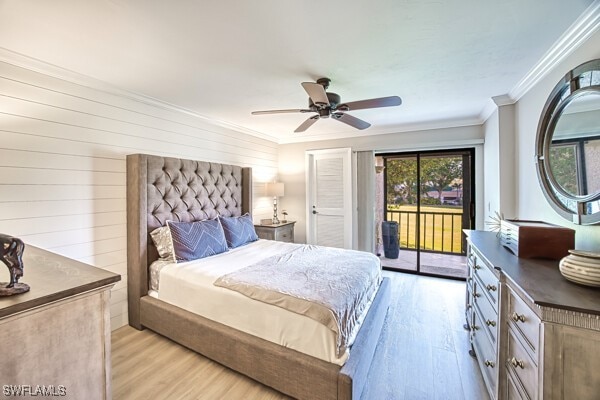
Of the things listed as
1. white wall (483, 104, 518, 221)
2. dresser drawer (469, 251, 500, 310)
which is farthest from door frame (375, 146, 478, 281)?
dresser drawer (469, 251, 500, 310)

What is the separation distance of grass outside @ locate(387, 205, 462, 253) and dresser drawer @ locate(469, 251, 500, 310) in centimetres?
259

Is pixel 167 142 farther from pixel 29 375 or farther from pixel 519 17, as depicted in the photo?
pixel 519 17

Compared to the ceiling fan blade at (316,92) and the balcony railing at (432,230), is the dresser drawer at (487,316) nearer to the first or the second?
the ceiling fan blade at (316,92)

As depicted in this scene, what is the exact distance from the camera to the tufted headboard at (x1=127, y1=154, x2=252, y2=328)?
258 cm

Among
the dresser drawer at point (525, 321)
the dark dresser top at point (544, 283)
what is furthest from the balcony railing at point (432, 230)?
the dresser drawer at point (525, 321)

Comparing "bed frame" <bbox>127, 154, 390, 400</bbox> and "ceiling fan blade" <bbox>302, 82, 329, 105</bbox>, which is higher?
"ceiling fan blade" <bbox>302, 82, 329, 105</bbox>

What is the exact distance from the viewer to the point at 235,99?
288 centimetres

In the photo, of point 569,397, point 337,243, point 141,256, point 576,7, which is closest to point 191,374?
point 141,256

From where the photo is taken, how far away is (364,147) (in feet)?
14.3

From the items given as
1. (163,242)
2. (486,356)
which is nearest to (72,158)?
(163,242)

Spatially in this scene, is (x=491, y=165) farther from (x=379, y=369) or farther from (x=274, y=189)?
(x=274, y=189)

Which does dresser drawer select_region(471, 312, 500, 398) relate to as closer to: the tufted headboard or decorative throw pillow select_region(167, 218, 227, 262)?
decorative throw pillow select_region(167, 218, 227, 262)

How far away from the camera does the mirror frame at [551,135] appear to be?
1.47 meters

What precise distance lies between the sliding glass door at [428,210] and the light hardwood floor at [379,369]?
196cm
